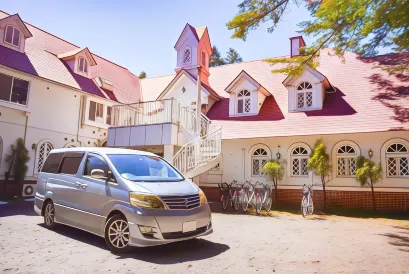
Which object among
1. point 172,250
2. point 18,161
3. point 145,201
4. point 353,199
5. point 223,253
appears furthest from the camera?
point 18,161

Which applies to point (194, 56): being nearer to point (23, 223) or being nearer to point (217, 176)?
point (217, 176)

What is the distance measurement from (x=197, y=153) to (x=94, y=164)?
6.48m

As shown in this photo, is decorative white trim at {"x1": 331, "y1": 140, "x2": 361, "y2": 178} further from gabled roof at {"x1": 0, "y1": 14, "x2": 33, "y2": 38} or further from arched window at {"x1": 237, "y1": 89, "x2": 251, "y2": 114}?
gabled roof at {"x1": 0, "y1": 14, "x2": 33, "y2": 38}

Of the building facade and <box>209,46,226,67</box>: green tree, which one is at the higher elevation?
<box>209,46,226,67</box>: green tree

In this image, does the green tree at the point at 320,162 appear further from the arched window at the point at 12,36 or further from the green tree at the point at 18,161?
the arched window at the point at 12,36

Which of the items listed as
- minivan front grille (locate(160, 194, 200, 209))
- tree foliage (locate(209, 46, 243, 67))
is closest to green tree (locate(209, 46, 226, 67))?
tree foliage (locate(209, 46, 243, 67))

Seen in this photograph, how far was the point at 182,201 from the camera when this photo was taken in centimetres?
584

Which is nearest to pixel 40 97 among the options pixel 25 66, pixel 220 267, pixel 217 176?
pixel 25 66

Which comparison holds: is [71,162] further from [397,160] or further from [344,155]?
[397,160]

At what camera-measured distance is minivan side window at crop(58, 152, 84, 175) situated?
712 cm

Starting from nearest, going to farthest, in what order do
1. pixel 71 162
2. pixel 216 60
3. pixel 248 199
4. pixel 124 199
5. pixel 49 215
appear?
pixel 124 199 → pixel 71 162 → pixel 49 215 → pixel 248 199 → pixel 216 60

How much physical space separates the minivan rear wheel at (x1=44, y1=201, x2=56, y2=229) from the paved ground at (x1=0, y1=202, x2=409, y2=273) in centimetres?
22

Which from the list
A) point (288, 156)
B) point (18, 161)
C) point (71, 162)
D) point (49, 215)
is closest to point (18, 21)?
point (18, 161)

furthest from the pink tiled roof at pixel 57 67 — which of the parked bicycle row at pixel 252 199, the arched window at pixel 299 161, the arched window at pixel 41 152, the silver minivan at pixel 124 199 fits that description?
the arched window at pixel 299 161
